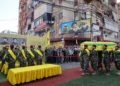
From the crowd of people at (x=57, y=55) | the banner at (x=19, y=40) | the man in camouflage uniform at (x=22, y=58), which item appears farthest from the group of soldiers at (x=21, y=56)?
the crowd of people at (x=57, y=55)

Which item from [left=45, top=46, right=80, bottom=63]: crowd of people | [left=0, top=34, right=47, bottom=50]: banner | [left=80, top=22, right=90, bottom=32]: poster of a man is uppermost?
[left=80, top=22, right=90, bottom=32]: poster of a man

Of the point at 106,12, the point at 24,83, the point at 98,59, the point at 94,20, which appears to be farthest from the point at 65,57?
the point at 106,12

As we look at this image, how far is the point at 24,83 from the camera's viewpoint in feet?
23.5

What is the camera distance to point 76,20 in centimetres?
2783

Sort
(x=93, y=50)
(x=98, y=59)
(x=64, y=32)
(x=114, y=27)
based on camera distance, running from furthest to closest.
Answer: (x=114, y=27)
(x=64, y=32)
(x=98, y=59)
(x=93, y=50)

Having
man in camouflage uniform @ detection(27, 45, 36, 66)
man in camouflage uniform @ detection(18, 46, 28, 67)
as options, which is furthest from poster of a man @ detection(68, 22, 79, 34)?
man in camouflage uniform @ detection(18, 46, 28, 67)

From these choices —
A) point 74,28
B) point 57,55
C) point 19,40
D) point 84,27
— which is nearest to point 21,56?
point 19,40

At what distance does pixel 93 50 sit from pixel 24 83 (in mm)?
4431

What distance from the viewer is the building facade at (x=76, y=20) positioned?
90.1 ft

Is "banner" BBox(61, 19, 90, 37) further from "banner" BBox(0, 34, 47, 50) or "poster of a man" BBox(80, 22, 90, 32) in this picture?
"banner" BBox(0, 34, 47, 50)

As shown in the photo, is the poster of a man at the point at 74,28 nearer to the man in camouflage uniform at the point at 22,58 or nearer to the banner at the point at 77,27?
the banner at the point at 77,27

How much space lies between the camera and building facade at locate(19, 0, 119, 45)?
27469mm

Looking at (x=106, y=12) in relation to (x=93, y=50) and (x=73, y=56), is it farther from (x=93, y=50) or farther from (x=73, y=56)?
(x=93, y=50)

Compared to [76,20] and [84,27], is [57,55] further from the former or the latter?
[76,20]
